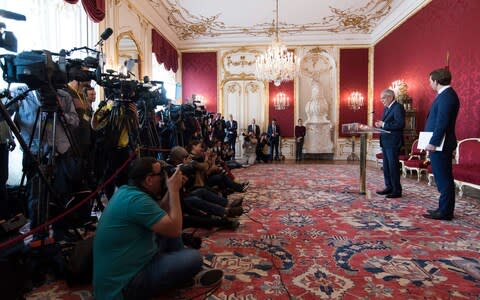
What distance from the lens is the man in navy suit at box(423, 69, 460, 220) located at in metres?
2.81

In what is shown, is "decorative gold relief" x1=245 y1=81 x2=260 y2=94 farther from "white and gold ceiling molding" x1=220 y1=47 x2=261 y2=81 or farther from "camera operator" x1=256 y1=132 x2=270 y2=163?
"camera operator" x1=256 y1=132 x2=270 y2=163

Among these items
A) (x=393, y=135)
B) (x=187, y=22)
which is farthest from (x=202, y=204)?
(x=187, y=22)


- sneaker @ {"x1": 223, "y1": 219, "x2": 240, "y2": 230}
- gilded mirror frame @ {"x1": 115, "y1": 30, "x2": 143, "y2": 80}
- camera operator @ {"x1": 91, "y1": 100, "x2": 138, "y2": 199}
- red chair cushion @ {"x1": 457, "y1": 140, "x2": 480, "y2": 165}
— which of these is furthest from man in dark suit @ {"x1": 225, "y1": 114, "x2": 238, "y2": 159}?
sneaker @ {"x1": 223, "y1": 219, "x2": 240, "y2": 230}

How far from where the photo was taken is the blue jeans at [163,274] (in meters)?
1.41

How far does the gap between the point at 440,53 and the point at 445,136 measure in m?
3.91

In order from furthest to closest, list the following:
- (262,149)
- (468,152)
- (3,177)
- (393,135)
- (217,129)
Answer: (262,149) → (217,129) → (468,152) → (393,135) → (3,177)

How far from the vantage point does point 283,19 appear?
8.34 meters

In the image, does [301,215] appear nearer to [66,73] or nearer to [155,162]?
[155,162]

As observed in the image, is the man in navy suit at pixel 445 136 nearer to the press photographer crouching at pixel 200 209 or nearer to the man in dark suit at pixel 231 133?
the press photographer crouching at pixel 200 209

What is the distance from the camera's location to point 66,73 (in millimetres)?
1818

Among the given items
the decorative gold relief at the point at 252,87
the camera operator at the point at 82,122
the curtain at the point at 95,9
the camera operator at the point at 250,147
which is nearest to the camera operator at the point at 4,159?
the camera operator at the point at 82,122

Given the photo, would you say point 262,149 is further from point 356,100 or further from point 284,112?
point 356,100

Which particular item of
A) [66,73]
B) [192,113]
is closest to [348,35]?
[192,113]

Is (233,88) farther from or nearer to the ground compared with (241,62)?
nearer to the ground
